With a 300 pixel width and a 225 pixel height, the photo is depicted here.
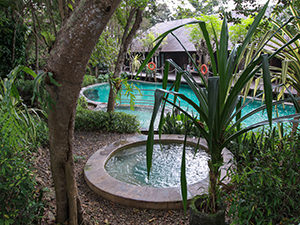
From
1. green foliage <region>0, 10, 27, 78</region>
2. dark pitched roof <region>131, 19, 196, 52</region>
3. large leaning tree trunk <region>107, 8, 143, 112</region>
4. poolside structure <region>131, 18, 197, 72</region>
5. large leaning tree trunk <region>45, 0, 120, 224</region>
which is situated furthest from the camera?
poolside structure <region>131, 18, 197, 72</region>

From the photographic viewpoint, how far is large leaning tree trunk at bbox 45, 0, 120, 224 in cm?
131

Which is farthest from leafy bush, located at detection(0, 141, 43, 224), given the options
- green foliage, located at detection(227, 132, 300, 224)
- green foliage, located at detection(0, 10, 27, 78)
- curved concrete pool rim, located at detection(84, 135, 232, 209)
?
green foliage, located at detection(0, 10, 27, 78)

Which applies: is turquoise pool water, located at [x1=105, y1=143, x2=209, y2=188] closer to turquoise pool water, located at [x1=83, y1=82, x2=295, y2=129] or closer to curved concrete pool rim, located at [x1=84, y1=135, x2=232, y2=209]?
curved concrete pool rim, located at [x1=84, y1=135, x2=232, y2=209]

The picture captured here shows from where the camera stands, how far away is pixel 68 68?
1.39m

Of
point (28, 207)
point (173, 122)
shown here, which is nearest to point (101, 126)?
point (173, 122)

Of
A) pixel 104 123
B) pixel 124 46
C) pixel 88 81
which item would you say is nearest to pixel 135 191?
pixel 104 123

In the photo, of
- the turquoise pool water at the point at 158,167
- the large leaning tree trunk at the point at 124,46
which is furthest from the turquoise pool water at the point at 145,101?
the turquoise pool water at the point at 158,167

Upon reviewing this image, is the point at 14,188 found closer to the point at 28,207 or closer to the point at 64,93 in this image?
the point at 28,207

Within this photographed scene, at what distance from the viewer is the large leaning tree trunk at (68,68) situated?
1.31 metres

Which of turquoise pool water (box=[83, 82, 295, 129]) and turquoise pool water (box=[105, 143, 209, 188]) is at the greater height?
turquoise pool water (box=[83, 82, 295, 129])

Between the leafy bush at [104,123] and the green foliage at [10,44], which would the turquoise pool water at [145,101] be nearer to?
the leafy bush at [104,123]

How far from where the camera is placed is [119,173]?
132 inches

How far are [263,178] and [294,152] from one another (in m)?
0.32

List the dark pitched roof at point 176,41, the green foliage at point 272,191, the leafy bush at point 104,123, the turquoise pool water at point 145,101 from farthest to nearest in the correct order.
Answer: the dark pitched roof at point 176,41 → the turquoise pool water at point 145,101 → the leafy bush at point 104,123 → the green foliage at point 272,191
